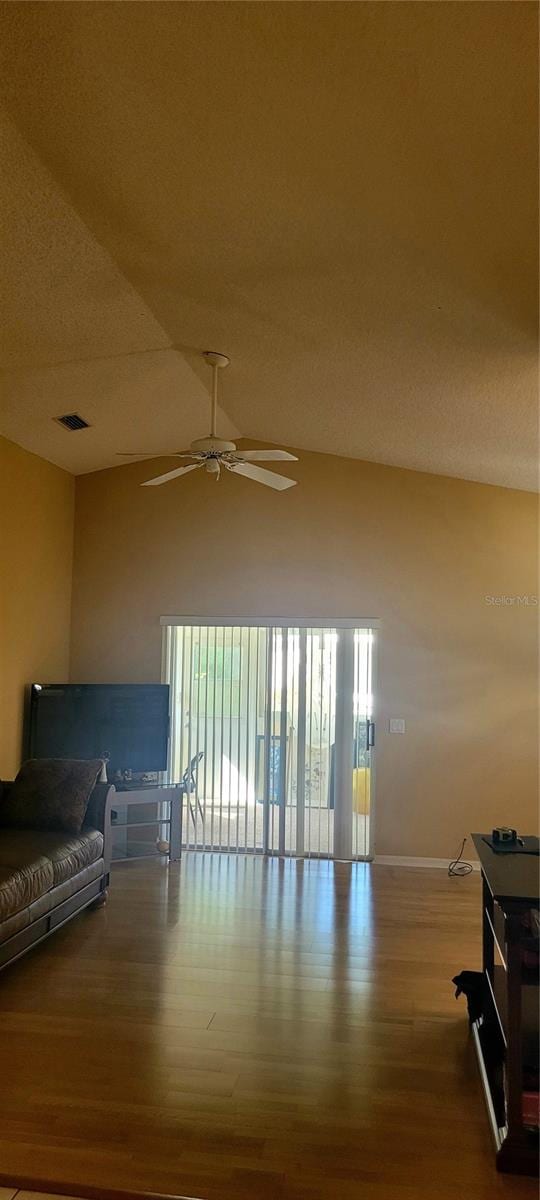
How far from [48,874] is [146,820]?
2.59 meters

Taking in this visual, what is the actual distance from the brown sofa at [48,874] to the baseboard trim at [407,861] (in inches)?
93.8

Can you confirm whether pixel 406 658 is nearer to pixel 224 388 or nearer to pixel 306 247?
pixel 224 388

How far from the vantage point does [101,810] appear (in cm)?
493

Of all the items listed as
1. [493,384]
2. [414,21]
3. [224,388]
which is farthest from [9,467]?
[414,21]

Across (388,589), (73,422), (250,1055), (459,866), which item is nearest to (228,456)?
(73,422)

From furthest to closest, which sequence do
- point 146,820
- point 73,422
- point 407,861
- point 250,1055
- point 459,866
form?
point 146,820 < point 407,861 < point 459,866 < point 73,422 < point 250,1055

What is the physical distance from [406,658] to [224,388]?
2668 mm

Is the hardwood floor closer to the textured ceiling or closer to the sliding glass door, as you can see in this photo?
the sliding glass door

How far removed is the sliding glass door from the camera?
641 centimetres

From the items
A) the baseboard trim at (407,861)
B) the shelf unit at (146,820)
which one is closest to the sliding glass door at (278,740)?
the baseboard trim at (407,861)

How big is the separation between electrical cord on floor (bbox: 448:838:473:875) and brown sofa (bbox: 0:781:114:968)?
2774mm

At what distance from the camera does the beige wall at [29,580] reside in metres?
5.81

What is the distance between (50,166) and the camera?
290cm

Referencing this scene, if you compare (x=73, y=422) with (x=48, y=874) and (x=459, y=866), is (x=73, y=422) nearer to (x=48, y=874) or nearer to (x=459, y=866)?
(x=48, y=874)
